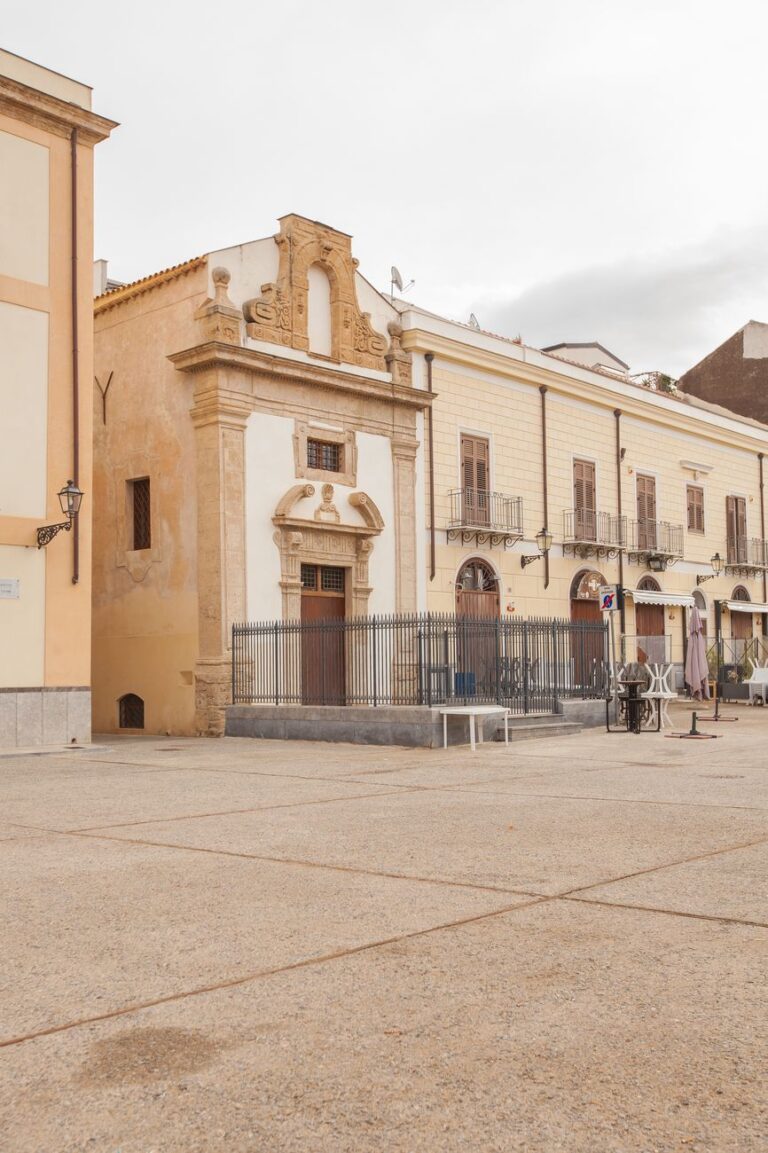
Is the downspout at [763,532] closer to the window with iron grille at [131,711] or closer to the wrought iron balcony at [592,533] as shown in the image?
the wrought iron balcony at [592,533]

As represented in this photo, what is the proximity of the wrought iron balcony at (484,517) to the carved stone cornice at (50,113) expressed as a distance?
10.7m

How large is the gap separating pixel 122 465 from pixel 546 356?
11.3 meters

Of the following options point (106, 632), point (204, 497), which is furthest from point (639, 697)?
point (106, 632)

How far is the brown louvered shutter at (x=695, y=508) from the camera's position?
109ft

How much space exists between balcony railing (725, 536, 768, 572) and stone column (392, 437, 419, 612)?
14.5 m

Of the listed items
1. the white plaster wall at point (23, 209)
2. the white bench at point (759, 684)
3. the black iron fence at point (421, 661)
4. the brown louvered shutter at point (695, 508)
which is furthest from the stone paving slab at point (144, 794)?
the brown louvered shutter at point (695, 508)

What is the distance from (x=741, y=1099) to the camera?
9.63ft

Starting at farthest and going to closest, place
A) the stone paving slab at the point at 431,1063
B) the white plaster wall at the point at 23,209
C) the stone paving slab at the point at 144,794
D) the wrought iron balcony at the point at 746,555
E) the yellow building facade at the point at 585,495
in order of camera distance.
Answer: the wrought iron balcony at the point at 746,555
the yellow building facade at the point at 585,495
the white plaster wall at the point at 23,209
the stone paving slab at the point at 144,794
the stone paving slab at the point at 431,1063

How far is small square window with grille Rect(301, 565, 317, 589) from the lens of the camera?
21.4 meters

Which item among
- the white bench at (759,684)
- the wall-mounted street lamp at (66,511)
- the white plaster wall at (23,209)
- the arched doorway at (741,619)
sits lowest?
the white bench at (759,684)

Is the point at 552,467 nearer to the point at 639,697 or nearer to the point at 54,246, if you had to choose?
the point at 639,697

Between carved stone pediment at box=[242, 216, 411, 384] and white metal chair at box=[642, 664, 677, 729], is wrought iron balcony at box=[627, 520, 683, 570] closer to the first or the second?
carved stone pediment at box=[242, 216, 411, 384]

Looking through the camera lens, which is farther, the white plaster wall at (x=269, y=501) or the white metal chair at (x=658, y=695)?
the white plaster wall at (x=269, y=501)

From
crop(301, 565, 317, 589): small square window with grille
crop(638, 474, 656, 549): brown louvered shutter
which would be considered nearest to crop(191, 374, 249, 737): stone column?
crop(301, 565, 317, 589): small square window with grille
